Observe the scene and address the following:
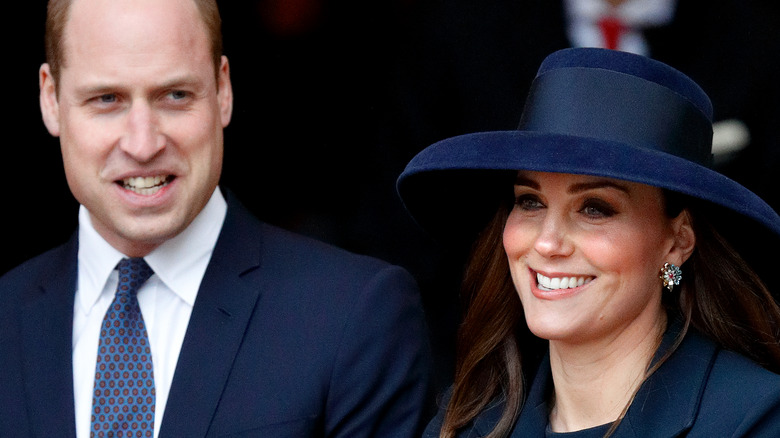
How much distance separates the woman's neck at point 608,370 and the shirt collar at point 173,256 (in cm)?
92

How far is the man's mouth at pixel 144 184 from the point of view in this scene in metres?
3.32

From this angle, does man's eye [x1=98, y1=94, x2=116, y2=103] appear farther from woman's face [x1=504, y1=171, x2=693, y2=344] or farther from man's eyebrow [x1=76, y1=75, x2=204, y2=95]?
woman's face [x1=504, y1=171, x2=693, y2=344]

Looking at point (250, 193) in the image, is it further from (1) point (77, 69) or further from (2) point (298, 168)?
(1) point (77, 69)

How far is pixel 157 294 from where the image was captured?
3.43m

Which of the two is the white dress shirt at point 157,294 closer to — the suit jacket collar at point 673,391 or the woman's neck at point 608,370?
the woman's neck at point 608,370

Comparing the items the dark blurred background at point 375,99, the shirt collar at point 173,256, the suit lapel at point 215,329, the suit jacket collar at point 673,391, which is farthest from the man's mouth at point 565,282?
the shirt collar at point 173,256

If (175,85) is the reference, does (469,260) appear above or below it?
below

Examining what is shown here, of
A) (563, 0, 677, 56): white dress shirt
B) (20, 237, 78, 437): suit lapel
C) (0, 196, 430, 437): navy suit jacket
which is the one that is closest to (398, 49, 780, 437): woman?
(0, 196, 430, 437): navy suit jacket

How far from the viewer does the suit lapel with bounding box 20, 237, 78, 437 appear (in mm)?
3305

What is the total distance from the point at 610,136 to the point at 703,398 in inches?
22.4

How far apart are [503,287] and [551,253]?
1.22ft

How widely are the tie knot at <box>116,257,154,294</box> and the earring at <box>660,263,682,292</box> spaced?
121 cm

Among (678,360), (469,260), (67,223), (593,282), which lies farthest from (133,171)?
(67,223)

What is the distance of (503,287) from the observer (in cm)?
331
